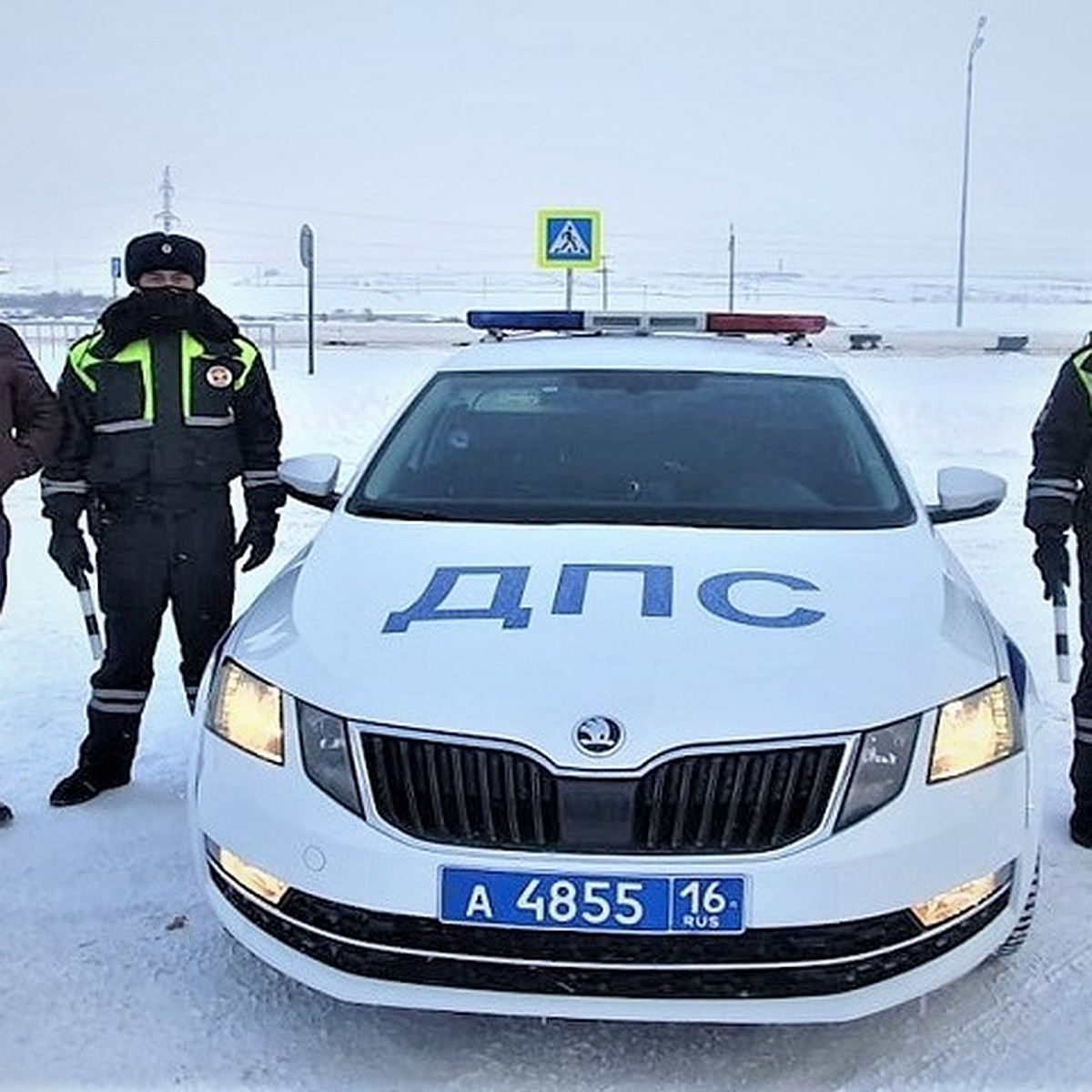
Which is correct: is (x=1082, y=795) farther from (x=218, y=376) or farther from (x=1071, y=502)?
(x=218, y=376)

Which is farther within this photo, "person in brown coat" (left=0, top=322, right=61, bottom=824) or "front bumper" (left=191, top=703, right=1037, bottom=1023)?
"person in brown coat" (left=0, top=322, right=61, bottom=824)

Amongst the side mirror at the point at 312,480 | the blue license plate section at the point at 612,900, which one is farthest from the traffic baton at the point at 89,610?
the blue license plate section at the point at 612,900

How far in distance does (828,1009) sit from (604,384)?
2.24 metres

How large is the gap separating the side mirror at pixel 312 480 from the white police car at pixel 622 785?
3.04 feet

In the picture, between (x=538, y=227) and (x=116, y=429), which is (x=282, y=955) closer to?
(x=116, y=429)

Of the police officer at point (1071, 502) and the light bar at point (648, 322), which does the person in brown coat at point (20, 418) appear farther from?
the police officer at point (1071, 502)

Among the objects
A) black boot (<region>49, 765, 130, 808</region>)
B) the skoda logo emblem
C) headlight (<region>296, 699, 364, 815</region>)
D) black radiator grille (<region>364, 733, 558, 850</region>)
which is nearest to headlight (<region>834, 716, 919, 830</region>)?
the skoda logo emblem

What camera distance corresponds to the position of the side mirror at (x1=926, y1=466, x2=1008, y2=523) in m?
4.25

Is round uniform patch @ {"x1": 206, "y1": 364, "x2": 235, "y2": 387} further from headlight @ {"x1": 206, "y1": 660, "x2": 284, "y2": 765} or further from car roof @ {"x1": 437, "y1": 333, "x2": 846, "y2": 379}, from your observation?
headlight @ {"x1": 206, "y1": 660, "x2": 284, "y2": 765}

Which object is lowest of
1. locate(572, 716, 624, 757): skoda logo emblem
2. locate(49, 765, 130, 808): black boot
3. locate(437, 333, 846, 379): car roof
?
locate(49, 765, 130, 808): black boot

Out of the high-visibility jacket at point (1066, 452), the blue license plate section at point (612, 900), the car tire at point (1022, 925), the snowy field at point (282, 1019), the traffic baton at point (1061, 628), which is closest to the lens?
the blue license plate section at point (612, 900)

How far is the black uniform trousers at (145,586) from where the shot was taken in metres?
4.47

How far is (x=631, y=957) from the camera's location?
9.01ft

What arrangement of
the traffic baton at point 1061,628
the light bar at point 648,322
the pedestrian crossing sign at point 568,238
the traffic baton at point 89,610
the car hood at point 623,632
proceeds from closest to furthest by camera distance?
the car hood at point 623,632
the traffic baton at point 1061,628
the traffic baton at point 89,610
the light bar at point 648,322
the pedestrian crossing sign at point 568,238
